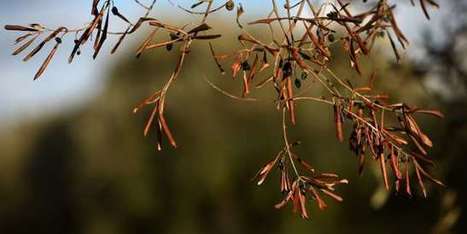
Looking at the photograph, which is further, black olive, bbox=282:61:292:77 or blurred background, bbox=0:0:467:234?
blurred background, bbox=0:0:467:234

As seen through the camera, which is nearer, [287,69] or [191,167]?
[287,69]

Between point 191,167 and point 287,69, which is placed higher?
point 287,69

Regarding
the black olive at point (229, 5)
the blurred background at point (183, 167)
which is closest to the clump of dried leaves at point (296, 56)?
the black olive at point (229, 5)

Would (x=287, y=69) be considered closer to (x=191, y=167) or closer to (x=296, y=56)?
(x=296, y=56)

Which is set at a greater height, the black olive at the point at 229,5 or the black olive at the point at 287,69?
the black olive at the point at 229,5

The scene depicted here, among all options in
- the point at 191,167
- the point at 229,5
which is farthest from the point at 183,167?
the point at 229,5

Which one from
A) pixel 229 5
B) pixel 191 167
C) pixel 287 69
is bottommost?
pixel 191 167

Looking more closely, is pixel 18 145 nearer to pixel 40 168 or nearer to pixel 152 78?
pixel 40 168

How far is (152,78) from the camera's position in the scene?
39.0ft

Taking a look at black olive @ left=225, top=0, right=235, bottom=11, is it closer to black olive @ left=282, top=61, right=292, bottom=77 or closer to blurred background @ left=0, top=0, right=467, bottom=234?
black olive @ left=282, top=61, right=292, bottom=77

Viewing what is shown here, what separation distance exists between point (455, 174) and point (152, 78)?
295 inches

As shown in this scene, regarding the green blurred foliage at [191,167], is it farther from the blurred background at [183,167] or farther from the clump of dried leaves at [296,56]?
the clump of dried leaves at [296,56]

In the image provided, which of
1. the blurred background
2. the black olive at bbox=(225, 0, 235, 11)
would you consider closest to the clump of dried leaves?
the black olive at bbox=(225, 0, 235, 11)

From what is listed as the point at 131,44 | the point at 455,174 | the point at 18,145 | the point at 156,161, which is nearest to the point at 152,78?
the point at 131,44
